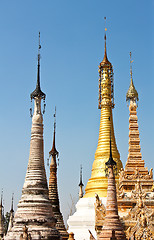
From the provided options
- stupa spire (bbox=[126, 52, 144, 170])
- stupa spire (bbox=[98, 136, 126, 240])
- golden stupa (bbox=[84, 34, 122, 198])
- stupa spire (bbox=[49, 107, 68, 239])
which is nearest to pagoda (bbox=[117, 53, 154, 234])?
stupa spire (bbox=[126, 52, 144, 170])

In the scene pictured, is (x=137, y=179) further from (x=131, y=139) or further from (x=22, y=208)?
(x=22, y=208)

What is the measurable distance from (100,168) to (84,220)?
174 inches

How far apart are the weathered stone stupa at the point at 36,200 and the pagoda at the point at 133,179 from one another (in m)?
6.86

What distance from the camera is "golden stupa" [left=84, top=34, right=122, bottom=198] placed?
1118 inches

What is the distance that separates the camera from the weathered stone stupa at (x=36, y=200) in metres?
15.5

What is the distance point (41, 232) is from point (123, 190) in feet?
35.6

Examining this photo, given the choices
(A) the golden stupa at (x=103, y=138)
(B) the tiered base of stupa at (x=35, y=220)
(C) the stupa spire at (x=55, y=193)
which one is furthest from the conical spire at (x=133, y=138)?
(B) the tiered base of stupa at (x=35, y=220)

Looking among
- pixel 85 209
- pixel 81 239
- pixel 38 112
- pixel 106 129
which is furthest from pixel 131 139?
pixel 38 112

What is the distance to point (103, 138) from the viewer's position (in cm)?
3047

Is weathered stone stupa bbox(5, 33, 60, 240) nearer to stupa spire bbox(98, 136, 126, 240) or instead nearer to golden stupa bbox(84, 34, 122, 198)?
stupa spire bbox(98, 136, 126, 240)

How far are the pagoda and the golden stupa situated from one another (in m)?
2.00

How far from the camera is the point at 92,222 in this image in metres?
25.9

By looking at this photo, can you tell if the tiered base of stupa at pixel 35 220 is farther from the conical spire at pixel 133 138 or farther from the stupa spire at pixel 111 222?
the conical spire at pixel 133 138

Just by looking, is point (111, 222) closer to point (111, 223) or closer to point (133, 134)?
point (111, 223)
